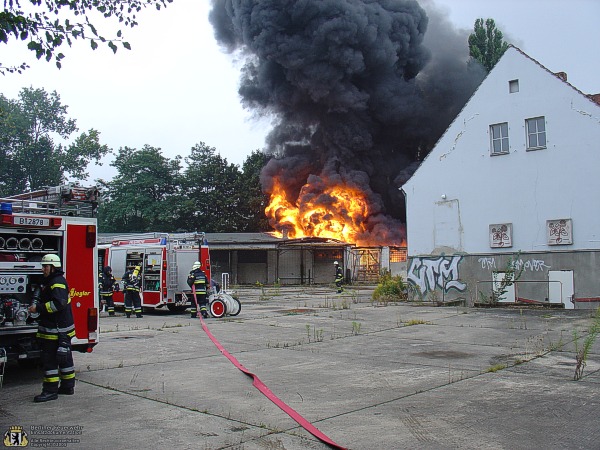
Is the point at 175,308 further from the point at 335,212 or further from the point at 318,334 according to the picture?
the point at 335,212

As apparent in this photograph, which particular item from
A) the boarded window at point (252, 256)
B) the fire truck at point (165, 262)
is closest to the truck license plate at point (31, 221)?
the fire truck at point (165, 262)

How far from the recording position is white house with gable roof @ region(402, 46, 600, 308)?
56.4 feet

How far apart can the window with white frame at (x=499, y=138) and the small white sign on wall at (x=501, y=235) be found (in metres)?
2.42

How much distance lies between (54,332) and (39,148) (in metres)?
48.5

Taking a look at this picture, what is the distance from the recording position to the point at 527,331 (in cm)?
1173

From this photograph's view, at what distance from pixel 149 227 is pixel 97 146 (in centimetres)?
899

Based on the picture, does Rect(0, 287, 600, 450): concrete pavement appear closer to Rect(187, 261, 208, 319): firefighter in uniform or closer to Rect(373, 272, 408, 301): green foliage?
Rect(187, 261, 208, 319): firefighter in uniform

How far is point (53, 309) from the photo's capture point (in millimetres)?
6223

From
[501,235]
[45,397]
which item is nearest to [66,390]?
[45,397]

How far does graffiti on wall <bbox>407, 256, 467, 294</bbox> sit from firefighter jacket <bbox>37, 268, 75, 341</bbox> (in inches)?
606

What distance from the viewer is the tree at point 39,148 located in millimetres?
49406

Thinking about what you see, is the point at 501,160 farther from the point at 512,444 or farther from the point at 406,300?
the point at 512,444

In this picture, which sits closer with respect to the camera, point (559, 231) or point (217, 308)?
point (217, 308)

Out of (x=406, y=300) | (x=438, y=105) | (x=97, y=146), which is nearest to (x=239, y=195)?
(x=97, y=146)
